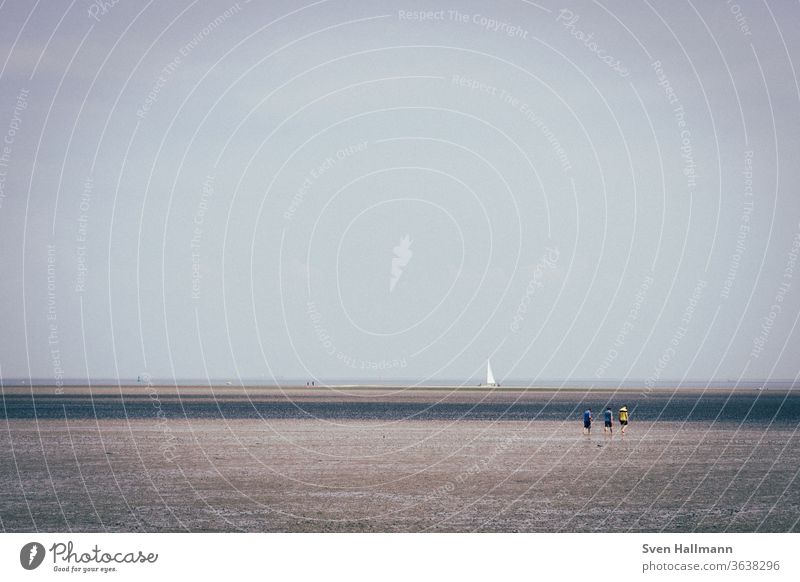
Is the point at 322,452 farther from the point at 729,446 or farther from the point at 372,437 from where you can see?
the point at 729,446

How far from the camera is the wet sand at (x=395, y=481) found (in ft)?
94.7

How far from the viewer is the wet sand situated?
28.9m

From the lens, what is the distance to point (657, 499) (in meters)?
33.3

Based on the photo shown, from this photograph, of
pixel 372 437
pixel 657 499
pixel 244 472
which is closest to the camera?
pixel 657 499

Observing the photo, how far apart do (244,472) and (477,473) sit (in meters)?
8.99

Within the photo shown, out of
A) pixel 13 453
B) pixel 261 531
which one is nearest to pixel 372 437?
pixel 13 453

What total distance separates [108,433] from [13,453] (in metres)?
15.3

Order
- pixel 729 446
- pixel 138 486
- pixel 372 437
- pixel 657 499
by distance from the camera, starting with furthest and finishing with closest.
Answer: pixel 372 437, pixel 729 446, pixel 138 486, pixel 657 499

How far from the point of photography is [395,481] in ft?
124
